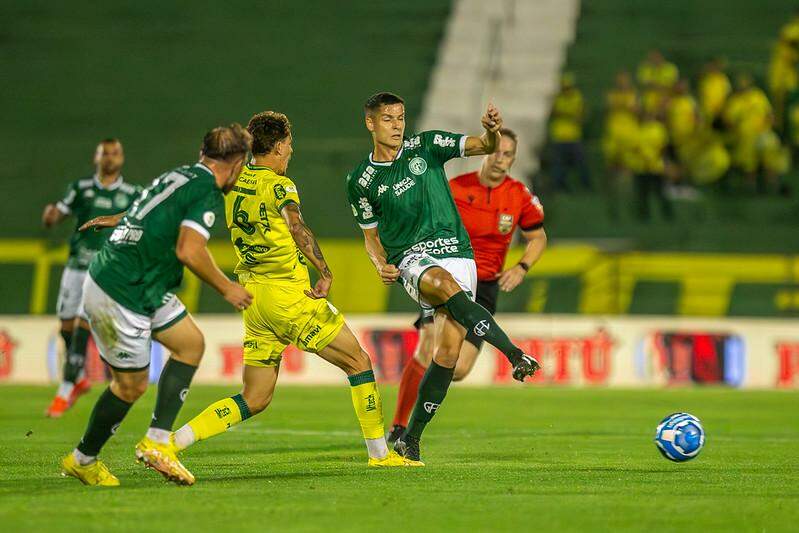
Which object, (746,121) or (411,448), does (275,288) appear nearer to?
(411,448)

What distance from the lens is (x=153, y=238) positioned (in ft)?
24.3

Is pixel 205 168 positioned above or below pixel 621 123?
below

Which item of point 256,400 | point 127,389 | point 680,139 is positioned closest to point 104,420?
point 127,389

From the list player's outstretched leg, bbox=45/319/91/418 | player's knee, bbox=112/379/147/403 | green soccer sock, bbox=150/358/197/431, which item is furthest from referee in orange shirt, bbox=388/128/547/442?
player's outstretched leg, bbox=45/319/91/418

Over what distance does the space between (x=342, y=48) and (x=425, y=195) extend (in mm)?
19029

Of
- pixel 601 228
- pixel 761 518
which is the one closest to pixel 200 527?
pixel 761 518

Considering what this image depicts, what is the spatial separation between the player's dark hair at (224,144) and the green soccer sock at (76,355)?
6.65 m

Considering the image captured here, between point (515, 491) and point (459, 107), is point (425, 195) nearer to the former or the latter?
point (515, 491)

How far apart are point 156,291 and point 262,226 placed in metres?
1.15

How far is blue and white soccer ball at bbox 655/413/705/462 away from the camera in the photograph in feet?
28.9

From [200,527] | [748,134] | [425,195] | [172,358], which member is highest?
[748,134]

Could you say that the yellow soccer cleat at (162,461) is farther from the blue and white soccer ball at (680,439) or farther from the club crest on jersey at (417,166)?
the blue and white soccer ball at (680,439)

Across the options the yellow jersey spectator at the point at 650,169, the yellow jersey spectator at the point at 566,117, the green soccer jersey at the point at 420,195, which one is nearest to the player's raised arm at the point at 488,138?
the green soccer jersey at the point at 420,195

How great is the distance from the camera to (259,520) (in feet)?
21.0
